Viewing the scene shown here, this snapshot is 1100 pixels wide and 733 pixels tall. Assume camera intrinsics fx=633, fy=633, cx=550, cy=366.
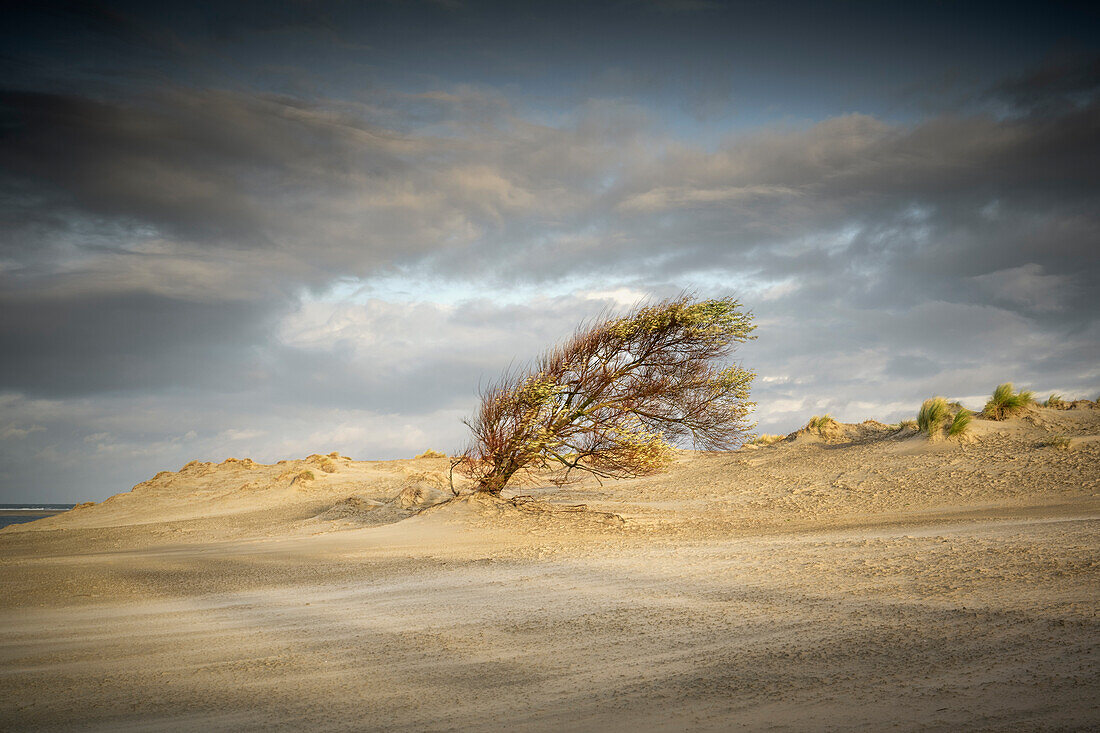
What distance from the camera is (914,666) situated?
399cm

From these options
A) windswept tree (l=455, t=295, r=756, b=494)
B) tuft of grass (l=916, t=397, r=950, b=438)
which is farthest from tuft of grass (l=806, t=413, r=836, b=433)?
windswept tree (l=455, t=295, r=756, b=494)

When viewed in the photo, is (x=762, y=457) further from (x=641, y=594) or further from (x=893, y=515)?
(x=641, y=594)

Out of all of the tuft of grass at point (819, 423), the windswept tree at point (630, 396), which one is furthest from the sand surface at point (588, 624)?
the tuft of grass at point (819, 423)

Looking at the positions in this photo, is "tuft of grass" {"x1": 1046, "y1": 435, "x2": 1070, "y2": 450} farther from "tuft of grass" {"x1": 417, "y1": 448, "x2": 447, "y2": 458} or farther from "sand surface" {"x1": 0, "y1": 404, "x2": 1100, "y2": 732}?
"tuft of grass" {"x1": 417, "y1": 448, "x2": 447, "y2": 458}

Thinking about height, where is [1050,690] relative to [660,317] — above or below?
below

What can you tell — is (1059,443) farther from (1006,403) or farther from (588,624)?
(588,624)

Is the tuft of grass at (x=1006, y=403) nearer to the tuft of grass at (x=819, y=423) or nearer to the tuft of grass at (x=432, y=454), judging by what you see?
the tuft of grass at (x=819, y=423)

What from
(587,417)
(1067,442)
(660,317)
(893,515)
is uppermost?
(660,317)

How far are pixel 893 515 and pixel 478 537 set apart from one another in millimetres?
8894

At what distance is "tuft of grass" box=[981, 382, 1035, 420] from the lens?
20484 millimetres

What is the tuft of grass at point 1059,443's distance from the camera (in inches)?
669

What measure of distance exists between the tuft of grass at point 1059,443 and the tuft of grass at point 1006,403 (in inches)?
117

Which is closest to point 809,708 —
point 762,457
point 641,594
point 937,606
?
point 937,606


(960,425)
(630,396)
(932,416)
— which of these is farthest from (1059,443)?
(630,396)
